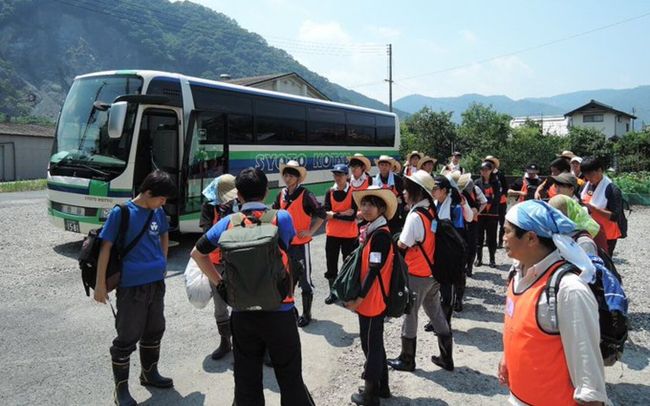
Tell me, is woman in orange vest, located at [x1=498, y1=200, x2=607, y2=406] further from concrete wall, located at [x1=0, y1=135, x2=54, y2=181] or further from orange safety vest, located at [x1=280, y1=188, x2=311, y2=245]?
concrete wall, located at [x1=0, y1=135, x2=54, y2=181]

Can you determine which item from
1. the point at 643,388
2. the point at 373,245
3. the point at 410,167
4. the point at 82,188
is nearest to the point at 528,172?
the point at 410,167

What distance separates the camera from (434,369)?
4.07 meters

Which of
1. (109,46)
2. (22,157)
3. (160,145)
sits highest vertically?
(109,46)

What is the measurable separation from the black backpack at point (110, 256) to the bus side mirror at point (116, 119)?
14.6 ft

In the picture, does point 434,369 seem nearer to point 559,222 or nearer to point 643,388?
point 643,388

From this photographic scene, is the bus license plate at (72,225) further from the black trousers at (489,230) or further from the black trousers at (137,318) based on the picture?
the black trousers at (489,230)

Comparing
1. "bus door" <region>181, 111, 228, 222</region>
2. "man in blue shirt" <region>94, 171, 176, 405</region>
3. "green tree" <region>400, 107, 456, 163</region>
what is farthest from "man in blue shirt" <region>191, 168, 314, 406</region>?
"green tree" <region>400, 107, 456, 163</region>

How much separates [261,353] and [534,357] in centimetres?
154

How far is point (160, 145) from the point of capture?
8.80m

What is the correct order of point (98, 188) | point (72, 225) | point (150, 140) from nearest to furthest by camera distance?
point (98, 188)
point (72, 225)
point (150, 140)

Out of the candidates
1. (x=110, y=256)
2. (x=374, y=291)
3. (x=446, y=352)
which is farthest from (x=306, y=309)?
(x=110, y=256)

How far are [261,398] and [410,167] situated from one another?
8074 millimetres

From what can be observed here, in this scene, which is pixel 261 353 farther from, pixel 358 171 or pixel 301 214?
pixel 358 171

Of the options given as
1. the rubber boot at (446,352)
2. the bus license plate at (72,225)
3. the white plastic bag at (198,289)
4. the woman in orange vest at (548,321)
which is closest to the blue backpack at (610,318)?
the woman in orange vest at (548,321)
